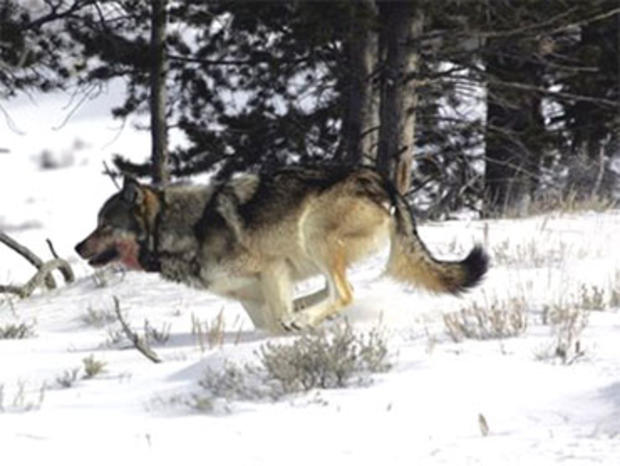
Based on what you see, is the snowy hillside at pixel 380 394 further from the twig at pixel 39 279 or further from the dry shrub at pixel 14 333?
the twig at pixel 39 279

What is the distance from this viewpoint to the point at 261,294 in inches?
303

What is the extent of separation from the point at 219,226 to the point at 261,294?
557mm

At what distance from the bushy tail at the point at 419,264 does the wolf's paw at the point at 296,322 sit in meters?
0.81

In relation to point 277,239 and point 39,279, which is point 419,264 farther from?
point 39,279

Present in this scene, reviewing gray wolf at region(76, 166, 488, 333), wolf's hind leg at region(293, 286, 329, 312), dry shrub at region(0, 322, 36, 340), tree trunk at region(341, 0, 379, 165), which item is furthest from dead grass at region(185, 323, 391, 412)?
tree trunk at region(341, 0, 379, 165)

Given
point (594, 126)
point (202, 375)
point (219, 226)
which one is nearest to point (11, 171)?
point (594, 126)

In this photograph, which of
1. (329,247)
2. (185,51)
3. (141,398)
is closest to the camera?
(141,398)

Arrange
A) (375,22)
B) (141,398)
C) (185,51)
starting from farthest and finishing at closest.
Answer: (185,51), (375,22), (141,398)

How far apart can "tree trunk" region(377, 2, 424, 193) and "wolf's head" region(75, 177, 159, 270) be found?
5932 mm

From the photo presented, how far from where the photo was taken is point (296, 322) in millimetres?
7402

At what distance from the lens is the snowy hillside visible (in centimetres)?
421

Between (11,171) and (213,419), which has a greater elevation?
(11,171)

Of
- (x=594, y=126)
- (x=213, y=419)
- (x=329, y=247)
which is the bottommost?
(x=213, y=419)

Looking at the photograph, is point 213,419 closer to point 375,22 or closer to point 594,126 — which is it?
point 375,22
